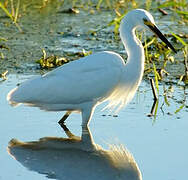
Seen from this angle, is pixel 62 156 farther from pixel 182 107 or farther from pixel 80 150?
pixel 182 107

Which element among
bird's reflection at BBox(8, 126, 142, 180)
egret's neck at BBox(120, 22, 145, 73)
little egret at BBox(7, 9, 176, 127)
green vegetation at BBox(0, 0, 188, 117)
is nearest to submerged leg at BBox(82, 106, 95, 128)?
little egret at BBox(7, 9, 176, 127)

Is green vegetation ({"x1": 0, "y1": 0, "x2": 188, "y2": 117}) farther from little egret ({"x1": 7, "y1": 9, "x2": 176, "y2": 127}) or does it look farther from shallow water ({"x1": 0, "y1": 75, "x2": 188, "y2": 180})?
little egret ({"x1": 7, "y1": 9, "x2": 176, "y2": 127})

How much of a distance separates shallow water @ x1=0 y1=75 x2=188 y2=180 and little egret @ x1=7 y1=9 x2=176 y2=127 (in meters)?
0.25

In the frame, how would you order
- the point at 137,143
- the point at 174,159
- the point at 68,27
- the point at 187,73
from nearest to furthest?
1. the point at 174,159
2. the point at 137,143
3. the point at 187,73
4. the point at 68,27

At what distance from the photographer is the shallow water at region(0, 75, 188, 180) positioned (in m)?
5.09

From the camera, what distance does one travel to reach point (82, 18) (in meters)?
10.1

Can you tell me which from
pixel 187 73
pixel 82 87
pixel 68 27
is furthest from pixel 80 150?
pixel 68 27

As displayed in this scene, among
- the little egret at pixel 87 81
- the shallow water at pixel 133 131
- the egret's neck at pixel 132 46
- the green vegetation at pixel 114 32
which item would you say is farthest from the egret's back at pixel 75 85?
the green vegetation at pixel 114 32

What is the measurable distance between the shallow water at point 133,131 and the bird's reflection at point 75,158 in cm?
7

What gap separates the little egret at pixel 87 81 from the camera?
5.95m

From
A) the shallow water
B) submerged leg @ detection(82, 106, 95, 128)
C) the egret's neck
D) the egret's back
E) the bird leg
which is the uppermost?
the egret's neck

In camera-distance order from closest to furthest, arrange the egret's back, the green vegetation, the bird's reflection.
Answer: the bird's reflection → the egret's back → the green vegetation

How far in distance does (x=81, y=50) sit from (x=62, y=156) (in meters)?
3.31

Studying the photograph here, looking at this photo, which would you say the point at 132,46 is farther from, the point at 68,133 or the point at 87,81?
the point at 68,133
